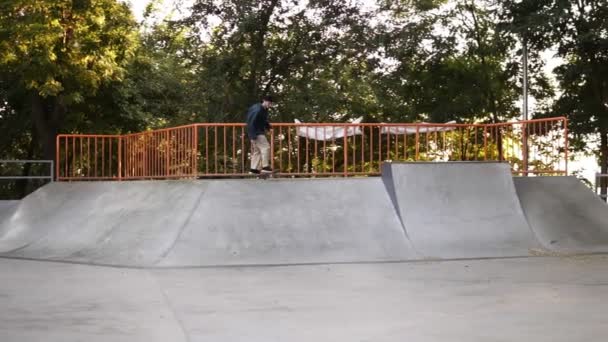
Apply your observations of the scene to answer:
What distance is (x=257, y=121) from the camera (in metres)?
16.4

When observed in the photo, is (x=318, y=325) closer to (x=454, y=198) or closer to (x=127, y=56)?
(x=454, y=198)

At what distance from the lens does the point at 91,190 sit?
1858 cm

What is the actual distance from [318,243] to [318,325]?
6.79 m

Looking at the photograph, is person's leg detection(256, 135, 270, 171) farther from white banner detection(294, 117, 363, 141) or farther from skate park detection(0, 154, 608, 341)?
→ white banner detection(294, 117, 363, 141)

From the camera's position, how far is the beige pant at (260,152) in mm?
16391

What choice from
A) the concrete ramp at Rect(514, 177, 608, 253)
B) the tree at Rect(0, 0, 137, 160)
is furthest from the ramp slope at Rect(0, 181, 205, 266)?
the tree at Rect(0, 0, 137, 160)

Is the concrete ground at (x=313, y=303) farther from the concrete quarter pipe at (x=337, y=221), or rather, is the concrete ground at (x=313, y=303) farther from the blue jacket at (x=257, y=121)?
the blue jacket at (x=257, y=121)

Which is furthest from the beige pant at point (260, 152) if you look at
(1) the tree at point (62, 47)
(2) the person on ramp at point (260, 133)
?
(1) the tree at point (62, 47)

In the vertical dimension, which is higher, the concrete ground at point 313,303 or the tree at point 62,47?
the tree at point 62,47

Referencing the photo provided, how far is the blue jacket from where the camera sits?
1639 cm

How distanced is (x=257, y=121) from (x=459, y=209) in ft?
13.9

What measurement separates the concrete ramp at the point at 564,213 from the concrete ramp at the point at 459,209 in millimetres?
428

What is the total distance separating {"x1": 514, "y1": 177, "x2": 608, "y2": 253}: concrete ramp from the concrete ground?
2.04 meters

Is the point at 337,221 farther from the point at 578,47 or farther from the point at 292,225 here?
the point at 578,47
